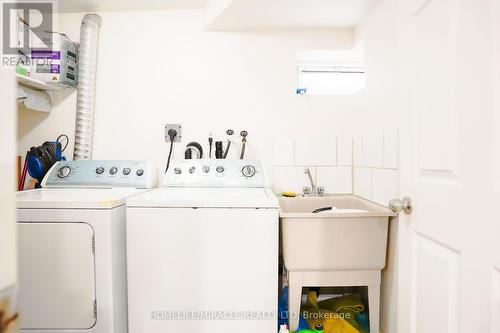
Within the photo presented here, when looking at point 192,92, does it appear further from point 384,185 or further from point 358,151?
point 384,185

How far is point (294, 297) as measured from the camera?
1356mm

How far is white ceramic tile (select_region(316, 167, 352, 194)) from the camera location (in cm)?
194

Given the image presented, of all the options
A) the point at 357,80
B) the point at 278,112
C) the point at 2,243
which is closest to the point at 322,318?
the point at 278,112

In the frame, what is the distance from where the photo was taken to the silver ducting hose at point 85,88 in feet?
6.12

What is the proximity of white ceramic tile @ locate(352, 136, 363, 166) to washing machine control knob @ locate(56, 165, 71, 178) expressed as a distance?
1.86 meters

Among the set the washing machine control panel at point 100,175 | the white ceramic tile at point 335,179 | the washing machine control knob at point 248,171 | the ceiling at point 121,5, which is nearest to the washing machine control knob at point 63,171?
the washing machine control panel at point 100,175

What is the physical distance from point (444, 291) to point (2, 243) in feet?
3.57

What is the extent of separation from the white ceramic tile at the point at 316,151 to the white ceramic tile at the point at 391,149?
57cm

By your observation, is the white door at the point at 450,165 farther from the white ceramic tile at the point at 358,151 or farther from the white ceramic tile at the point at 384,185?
the white ceramic tile at the point at 358,151

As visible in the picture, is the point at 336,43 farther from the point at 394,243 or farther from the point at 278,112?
the point at 394,243

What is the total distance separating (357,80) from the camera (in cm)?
213

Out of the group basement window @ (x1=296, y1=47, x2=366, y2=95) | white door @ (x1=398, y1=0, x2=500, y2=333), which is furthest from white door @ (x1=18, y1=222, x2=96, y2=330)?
basement window @ (x1=296, y1=47, x2=366, y2=95)

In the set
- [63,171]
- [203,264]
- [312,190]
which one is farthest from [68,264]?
[312,190]

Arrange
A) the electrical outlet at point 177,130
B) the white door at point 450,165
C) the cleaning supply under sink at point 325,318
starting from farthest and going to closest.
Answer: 1. the electrical outlet at point 177,130
2. the cleaning supply under sink at point 325,318
3. the white door at point 450,165
